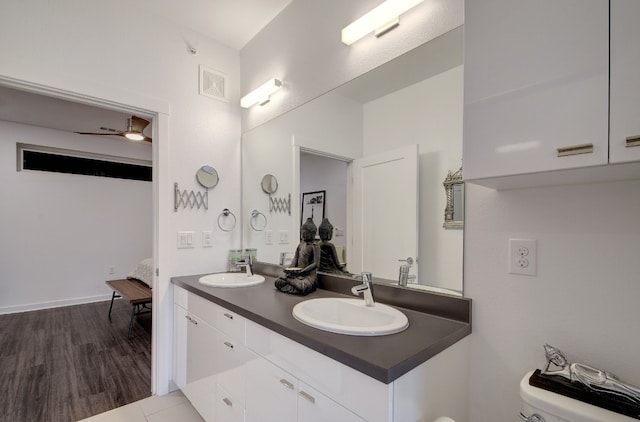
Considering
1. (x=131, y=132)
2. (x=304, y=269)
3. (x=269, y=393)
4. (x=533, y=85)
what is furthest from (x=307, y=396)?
(x=131, y=132)

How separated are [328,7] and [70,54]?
156 centimetres

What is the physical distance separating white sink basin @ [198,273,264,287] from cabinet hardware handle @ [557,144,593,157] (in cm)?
167

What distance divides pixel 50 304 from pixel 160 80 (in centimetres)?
427

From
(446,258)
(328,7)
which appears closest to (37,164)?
(328,7)

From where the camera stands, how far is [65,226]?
4.53 m

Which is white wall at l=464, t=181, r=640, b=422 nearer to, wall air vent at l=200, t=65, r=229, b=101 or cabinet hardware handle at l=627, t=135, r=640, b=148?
cabinet hardware handle at l=627, t=135, r=640, b=148

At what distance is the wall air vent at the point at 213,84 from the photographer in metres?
2.35

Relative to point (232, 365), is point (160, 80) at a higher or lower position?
higher

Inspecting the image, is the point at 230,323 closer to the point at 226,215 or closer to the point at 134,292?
the point at 226,215

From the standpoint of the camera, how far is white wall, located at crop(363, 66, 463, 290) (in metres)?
1.27

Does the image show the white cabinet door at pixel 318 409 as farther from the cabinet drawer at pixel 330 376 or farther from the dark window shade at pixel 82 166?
the dark window shade at pixel 82 166

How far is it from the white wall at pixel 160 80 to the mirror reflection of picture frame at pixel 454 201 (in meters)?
1.76

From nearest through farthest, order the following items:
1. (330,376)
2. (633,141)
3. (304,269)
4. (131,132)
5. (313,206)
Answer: (633,141) → (330,376) → (304,269) → (313,206) → (131,132)

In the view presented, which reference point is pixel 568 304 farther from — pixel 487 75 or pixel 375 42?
pixel 375 42
